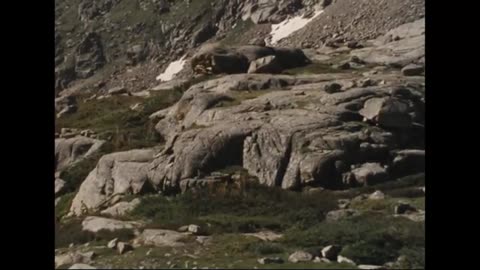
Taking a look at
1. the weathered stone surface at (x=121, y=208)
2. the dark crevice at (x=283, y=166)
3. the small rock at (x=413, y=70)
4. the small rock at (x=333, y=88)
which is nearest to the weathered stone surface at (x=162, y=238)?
the weathered stone surface at (x=121, y=208)

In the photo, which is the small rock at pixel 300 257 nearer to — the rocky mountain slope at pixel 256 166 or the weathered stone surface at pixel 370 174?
the rocky mountain slope at pixel 256 166

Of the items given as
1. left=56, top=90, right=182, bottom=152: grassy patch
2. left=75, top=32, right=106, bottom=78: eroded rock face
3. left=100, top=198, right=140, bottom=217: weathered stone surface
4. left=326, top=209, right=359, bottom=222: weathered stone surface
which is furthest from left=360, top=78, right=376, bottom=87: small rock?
left=75, top=32, right=106, bottom=78: eroded rock face

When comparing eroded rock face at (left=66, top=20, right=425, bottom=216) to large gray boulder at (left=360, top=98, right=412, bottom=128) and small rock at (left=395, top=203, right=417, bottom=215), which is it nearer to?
large gray boulder at (left=360, top=98, right=412, bottom=128)

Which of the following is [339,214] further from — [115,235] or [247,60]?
[247,60]

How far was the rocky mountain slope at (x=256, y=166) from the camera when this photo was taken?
17562 millimetres

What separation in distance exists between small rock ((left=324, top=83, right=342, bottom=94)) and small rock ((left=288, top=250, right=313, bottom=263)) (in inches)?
435

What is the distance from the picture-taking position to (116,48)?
6525 centimetres

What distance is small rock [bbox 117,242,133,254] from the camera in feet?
58.0

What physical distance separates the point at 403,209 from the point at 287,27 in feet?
122

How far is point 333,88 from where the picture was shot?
87.9 feet

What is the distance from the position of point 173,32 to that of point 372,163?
43.1 meters

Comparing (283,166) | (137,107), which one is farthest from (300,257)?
(137,107)

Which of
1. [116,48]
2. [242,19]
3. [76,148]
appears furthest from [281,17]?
[76,148]
